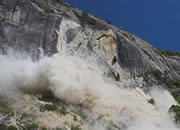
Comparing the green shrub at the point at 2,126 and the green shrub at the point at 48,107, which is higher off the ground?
the green shrub at the point at 48,107

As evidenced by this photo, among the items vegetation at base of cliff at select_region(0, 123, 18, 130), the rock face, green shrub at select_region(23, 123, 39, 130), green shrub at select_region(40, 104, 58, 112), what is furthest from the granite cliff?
vegetation at base of cliff at select_region(0, 123, 18, 130)

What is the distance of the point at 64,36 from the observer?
31594 mm

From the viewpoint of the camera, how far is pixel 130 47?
3606 cm

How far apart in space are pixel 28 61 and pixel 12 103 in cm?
781

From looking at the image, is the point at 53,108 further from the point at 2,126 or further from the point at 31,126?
the point at 2,126

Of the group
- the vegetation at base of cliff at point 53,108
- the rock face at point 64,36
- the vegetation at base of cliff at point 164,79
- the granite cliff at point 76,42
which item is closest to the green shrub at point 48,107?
the vegetation at base of cliff at point 53,108

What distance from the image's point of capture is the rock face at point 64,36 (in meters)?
29.6

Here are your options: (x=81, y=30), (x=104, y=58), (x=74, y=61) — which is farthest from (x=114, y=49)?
(x=74, y=61)

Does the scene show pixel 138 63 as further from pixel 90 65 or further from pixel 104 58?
pixel 90 65

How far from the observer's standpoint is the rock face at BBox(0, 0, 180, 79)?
29.6 meters

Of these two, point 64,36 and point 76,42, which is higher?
point 64,36

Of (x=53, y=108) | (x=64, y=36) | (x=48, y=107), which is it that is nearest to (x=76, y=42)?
(x=64, y=36)

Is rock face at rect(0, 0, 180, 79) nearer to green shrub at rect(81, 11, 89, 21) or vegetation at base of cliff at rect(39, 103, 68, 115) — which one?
green shrub at rect(81, 11, 89, 21)

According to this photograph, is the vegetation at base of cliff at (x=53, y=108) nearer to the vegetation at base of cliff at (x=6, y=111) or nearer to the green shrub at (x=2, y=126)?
the vegetation at base of cliff at (x=6, y=111)
